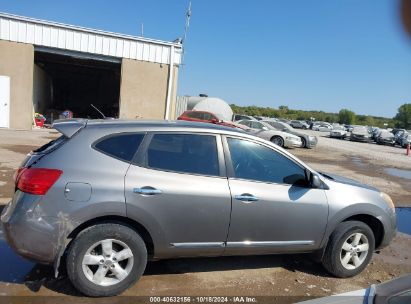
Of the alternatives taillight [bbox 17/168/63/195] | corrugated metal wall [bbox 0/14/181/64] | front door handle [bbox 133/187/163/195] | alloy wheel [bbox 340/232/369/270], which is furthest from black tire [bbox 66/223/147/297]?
corrugated metal wall [bbox 0/14/181/64]

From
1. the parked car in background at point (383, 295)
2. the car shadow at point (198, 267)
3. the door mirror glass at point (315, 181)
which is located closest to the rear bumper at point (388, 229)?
the car shadow at point (198, 267)

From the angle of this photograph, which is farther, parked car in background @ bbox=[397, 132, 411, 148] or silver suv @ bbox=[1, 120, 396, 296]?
parked car in background @ bbox=[397, 132, 411, 148]

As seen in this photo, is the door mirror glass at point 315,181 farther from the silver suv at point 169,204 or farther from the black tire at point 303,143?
the black tire at point 303,143

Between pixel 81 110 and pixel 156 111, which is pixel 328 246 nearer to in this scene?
pixel 156 111

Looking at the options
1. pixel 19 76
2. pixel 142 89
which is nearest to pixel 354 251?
pixel 142 89

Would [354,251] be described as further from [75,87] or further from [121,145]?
[75,87]

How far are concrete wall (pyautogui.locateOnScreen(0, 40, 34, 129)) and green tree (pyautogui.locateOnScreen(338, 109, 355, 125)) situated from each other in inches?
3809

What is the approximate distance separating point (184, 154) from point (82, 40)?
688 inches

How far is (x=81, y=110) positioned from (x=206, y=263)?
106 ft

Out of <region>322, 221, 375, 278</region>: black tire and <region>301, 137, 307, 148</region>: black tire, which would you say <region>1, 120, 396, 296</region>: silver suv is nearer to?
<region>322, 221, 375, 278</region>: black tire

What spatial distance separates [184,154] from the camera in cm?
408

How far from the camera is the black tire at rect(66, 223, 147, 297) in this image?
141 inches

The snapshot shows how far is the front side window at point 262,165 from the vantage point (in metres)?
4.22

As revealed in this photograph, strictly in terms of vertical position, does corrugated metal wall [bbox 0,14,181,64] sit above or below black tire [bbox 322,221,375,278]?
above
